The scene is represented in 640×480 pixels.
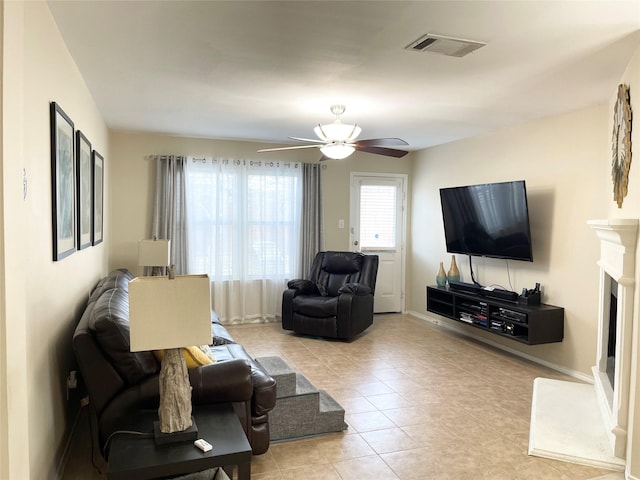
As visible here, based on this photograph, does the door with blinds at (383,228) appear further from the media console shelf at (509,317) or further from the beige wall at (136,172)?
the beige wall at (136,172)

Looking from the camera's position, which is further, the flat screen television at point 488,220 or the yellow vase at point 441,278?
the yellow vase at point 441,278

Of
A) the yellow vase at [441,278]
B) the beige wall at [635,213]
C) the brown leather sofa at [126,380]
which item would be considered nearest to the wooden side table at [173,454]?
the brown leather sofa at [126,380]

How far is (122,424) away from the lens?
7.20 ft

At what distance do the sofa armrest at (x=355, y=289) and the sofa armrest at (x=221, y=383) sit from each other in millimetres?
3199

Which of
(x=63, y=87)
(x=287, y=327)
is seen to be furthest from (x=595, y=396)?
(x=63, y=87)

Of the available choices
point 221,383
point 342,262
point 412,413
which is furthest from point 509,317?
point 221,383

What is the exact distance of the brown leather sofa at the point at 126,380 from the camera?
2275mm

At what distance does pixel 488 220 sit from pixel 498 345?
1.41 metres

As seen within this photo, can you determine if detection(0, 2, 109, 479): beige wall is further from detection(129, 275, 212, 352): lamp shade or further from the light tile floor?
the light tile floor

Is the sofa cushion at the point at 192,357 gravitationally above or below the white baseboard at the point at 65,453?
above

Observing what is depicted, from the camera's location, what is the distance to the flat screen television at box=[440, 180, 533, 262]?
4695mm

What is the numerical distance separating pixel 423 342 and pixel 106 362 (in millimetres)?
3976

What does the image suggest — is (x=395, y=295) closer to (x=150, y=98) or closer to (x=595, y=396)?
(x=595, y=396)

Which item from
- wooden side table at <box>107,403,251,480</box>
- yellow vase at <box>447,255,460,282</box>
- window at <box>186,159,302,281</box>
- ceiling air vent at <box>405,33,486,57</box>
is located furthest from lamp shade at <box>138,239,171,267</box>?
ceiling air vent at <box>405,33,486,57</box>
